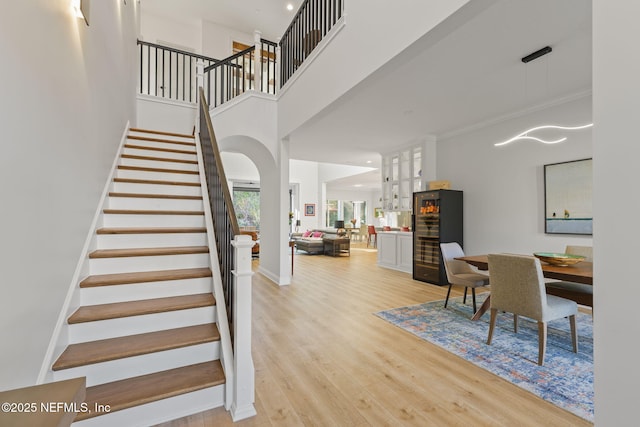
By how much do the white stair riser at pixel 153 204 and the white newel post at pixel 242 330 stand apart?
1751mm

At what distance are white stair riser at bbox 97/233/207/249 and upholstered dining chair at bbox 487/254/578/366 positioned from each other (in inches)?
111

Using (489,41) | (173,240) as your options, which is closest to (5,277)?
(173,240)

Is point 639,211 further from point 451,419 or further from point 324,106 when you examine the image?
point 324,106

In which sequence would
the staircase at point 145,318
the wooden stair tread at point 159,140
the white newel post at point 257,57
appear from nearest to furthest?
the staircase at point 145,318 < the wooden stair tread at point 159,140 < the white newel post at point 257,57

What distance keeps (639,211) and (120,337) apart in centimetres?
283

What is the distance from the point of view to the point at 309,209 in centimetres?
1266

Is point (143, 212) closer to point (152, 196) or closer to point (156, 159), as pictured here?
point (152, 196)

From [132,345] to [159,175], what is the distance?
93.1 inches

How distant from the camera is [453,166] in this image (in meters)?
5.73

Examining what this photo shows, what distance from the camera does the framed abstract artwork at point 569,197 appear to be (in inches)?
152

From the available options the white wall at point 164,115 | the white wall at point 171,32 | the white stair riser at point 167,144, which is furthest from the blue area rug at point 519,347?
the white wall at point 171,32

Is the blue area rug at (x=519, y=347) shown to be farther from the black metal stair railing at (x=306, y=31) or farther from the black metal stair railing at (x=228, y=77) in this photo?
the black metal stair railing at (x=228, y=77)

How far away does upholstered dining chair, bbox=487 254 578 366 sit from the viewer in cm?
245

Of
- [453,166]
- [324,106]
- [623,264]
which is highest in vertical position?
[324,106]
